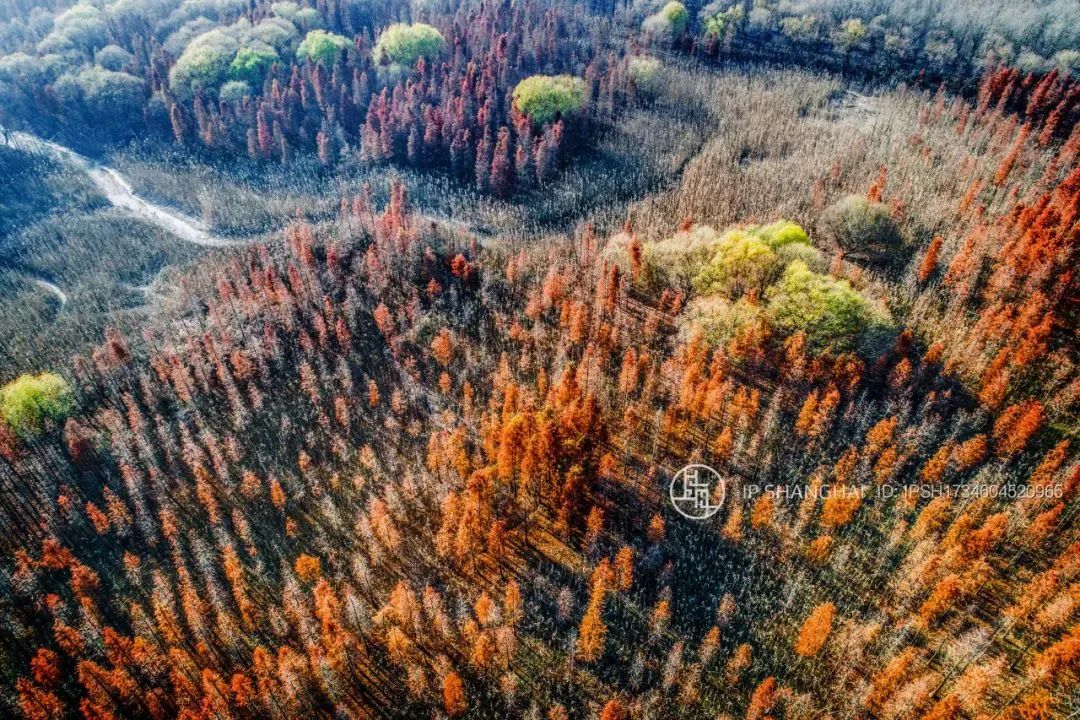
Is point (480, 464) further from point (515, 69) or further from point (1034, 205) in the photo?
point (515, 69)

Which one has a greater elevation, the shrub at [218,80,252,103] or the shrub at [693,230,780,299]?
the shrub at [693,230,780,299]

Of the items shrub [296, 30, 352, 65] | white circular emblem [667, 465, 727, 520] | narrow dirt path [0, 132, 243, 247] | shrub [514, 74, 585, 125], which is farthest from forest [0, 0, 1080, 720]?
shrub [296, 30, 352, 65]

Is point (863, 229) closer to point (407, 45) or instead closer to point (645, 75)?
point (645, 75)

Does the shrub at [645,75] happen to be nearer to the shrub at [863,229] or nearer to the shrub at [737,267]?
the shrub at [863,229]

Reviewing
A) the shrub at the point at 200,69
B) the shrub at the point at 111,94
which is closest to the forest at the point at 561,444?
the shrub at the point at 111,94

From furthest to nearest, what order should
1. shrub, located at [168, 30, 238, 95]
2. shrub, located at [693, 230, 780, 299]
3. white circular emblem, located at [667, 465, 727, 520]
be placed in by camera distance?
shrub, located at [168, 30, 238, 95] < shrub, located at [693, 230, 780, 299] < white circular emblem, located at [667, 465, 727, 520]

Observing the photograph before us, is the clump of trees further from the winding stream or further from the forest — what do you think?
the winding stream

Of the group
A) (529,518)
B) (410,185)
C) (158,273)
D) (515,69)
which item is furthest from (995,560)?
(515,69)
